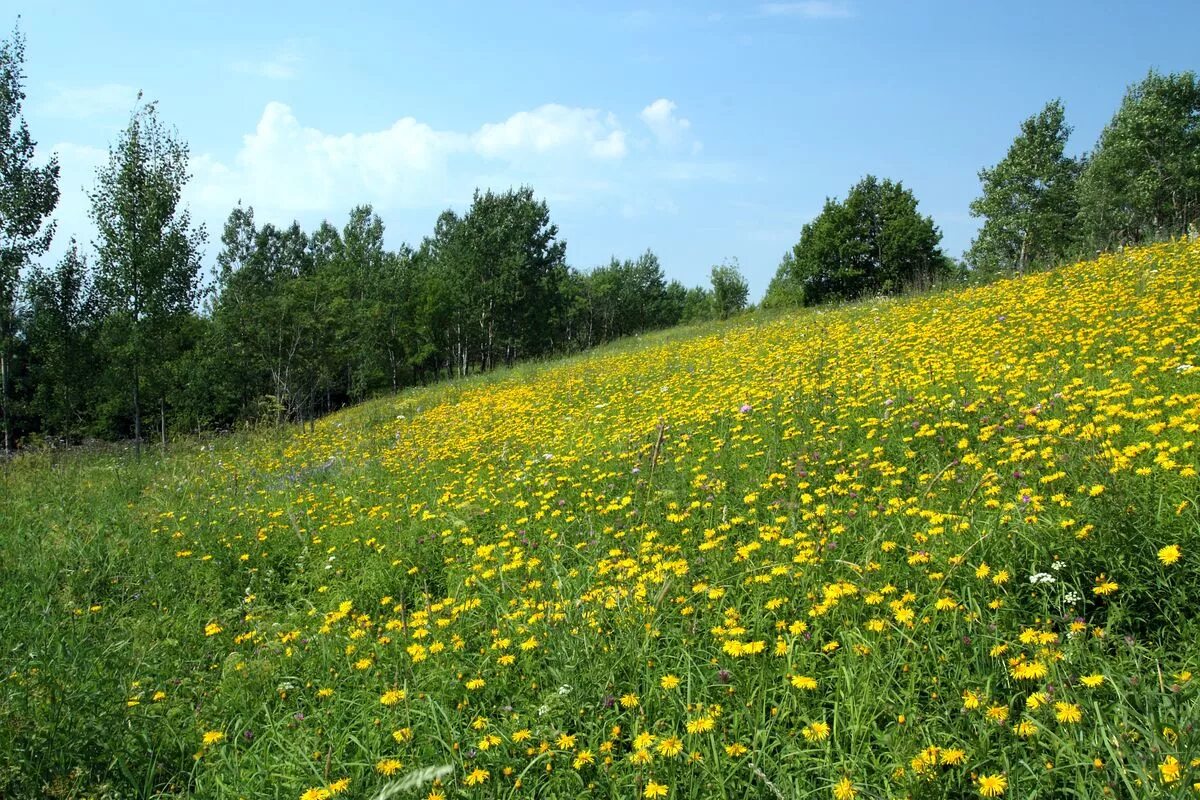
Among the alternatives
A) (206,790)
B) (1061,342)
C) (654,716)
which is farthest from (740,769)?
(1061,342)

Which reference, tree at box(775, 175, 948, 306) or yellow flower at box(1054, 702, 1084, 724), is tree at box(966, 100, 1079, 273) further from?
yellow flower at box(1054, 702, 1084, 724)

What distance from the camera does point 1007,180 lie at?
33.6 meters

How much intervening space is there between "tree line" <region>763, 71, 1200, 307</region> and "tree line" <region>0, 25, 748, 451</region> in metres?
15.4

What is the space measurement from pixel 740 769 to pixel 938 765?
60 centimetres

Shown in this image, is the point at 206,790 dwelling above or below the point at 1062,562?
below

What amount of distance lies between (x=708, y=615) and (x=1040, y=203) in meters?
38.8

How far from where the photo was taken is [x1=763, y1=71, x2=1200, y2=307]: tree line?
3075 centimetres

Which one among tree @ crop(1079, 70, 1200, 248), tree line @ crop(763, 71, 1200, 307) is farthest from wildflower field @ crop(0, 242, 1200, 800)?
tree @ crop(1079, 70, 1200, 248)

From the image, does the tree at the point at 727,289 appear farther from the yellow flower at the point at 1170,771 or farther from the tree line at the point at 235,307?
the yellow flower at the point at 1170,771

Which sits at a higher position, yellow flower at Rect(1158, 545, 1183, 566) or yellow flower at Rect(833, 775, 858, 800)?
yellow flower at Rect(1158, 545, 1183, 566)

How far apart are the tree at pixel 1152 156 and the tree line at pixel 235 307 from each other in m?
27.1

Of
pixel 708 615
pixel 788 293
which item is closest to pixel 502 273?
pixel 788 293

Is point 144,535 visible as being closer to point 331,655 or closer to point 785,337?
point 331,655

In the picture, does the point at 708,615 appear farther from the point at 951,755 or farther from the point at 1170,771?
the point at 1170,771
